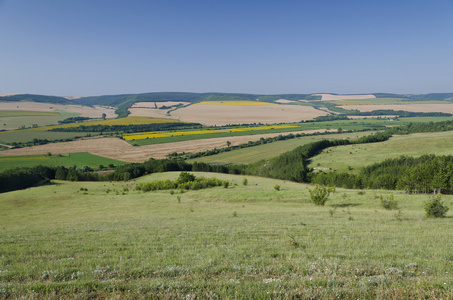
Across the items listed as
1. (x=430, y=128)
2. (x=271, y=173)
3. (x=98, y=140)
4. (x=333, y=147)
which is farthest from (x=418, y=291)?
(x=430, y=128)

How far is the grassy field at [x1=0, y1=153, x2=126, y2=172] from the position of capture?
3733 inches

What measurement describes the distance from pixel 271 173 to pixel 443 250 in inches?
3258

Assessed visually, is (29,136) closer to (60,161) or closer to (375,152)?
(60,161)

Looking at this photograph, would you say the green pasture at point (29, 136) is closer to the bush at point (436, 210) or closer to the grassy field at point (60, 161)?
the grassy field at point (60, 161)

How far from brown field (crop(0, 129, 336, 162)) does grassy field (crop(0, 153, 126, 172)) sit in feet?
18.0

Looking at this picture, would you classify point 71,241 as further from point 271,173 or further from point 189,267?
point 271,173

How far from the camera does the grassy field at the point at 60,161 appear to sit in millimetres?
94812

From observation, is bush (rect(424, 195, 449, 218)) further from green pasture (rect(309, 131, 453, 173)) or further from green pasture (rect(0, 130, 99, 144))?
green pasture (rect(0, 130, 99, 144))

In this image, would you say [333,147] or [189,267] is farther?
[333,147]

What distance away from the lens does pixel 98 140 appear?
5842 inches

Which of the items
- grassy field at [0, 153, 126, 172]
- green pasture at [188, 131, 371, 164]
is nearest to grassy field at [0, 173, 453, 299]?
green pasture at [188, 131, 371, 164]

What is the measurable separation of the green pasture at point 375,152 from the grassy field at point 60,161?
280ft

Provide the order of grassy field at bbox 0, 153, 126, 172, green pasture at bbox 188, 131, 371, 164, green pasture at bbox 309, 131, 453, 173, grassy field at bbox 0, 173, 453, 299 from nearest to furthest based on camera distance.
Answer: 1. grassy field at bbox 0, 173, 453, 299
2. green pasture at bbox 309, 131, 453, 173
3. grassy field at bbox 0, 153, 126, 172
4. green pasture at bbox 188, 131, 371, 164

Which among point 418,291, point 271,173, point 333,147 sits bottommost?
point 271,173
